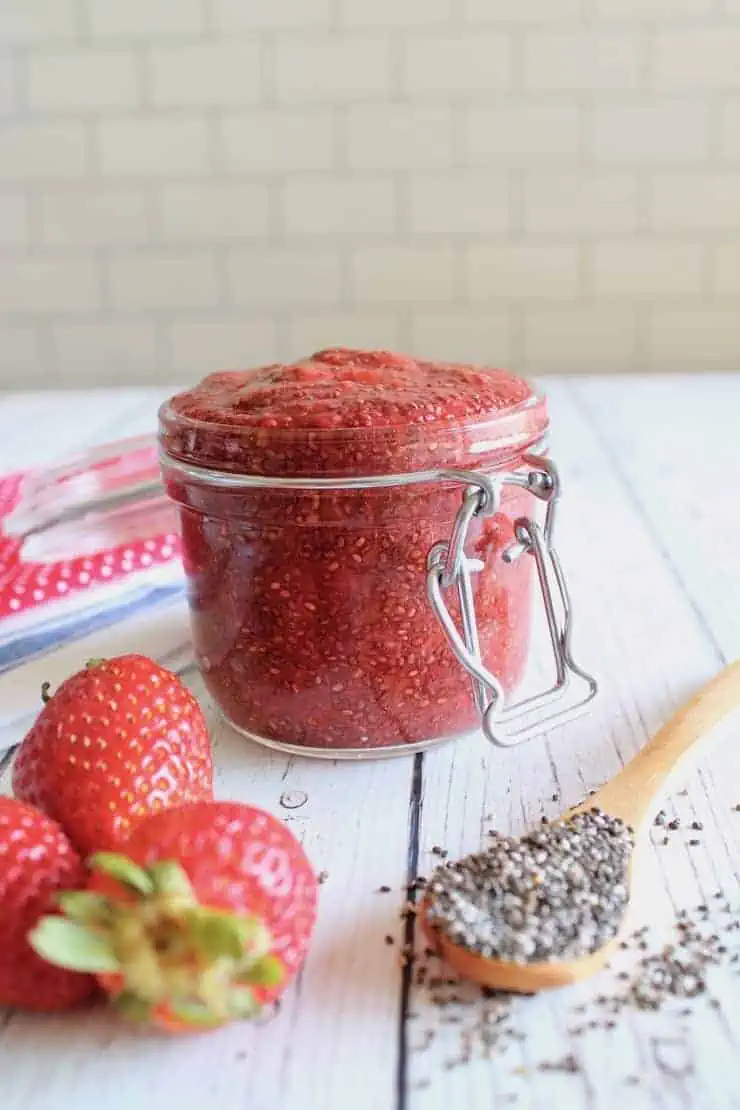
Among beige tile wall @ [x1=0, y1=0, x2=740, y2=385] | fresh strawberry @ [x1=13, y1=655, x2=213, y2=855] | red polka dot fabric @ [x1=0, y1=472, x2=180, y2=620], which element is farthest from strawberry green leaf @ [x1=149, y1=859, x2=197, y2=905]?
beige tile wall @ [x1=0, y1=0, x2=740, y2=385]

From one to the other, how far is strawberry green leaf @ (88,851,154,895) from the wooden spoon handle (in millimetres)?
275

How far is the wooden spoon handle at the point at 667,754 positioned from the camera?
646 millimetres

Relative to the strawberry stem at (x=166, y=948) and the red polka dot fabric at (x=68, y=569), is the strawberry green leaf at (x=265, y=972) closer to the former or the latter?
the strawberry stem at (x=166, y=948)

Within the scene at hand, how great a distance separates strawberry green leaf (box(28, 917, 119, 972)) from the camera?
0.44 m

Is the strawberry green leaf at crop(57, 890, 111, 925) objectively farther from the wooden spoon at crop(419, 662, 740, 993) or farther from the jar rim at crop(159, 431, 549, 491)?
the jar rim at crop(159, 431, 549, 491)

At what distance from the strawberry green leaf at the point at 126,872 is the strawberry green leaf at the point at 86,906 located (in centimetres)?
1

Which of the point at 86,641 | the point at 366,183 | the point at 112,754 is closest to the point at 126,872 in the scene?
the point at 112,754

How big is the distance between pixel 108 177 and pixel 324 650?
1.64 m

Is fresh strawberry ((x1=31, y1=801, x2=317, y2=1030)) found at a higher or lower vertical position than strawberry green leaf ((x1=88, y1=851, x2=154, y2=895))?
lower

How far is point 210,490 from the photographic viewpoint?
71cm

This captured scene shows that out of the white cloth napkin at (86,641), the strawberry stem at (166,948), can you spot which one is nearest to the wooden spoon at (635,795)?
the strawberry stem at (166,948)

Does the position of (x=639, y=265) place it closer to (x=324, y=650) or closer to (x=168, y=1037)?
(x=324, y=650)

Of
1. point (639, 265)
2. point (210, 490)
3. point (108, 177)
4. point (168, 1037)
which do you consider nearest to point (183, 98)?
point (108, 177)

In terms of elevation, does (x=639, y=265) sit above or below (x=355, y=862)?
above
